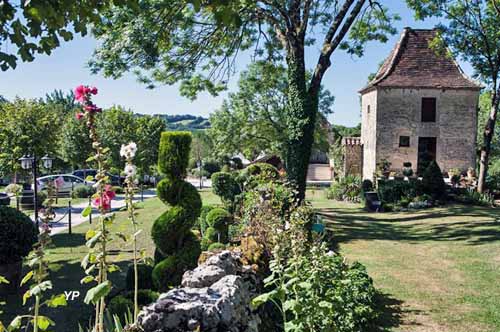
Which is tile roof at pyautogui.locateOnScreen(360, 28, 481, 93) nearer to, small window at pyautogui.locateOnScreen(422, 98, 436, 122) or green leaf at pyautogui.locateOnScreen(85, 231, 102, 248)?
small window at pyautogui.locateOnScreen(422, 98, 436, 122)

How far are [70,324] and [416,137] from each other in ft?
72.9

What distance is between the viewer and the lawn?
611cm

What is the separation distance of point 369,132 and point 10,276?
71.3 feet

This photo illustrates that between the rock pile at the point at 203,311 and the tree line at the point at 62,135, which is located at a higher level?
the tree line at the point at 62,135

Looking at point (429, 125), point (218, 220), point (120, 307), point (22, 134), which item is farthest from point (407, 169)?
point (22, 134)

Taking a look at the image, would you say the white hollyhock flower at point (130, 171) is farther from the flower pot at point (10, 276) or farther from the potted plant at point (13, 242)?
the flower pot at point (10, 276)

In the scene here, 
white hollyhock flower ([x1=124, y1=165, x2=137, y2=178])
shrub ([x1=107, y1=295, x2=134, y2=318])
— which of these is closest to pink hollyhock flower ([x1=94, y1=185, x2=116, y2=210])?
white hollyhock flower ([x1=124, y1=165, x2=137, y2=178])

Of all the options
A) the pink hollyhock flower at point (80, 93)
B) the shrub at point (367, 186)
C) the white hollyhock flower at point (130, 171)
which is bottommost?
the shrub at point (367, 186)

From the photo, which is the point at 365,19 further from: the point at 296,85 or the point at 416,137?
the point at 416,137

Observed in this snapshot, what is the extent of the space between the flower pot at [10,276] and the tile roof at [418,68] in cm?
2053

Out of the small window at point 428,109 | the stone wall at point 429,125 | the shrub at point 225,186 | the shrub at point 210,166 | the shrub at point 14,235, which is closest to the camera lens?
the shrub at point 14,235

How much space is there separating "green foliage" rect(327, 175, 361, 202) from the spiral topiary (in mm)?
17081

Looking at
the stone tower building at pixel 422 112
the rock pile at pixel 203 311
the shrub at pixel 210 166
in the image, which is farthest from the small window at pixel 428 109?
the shrub at pixel 210 166

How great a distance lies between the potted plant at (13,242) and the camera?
7.32 metres
